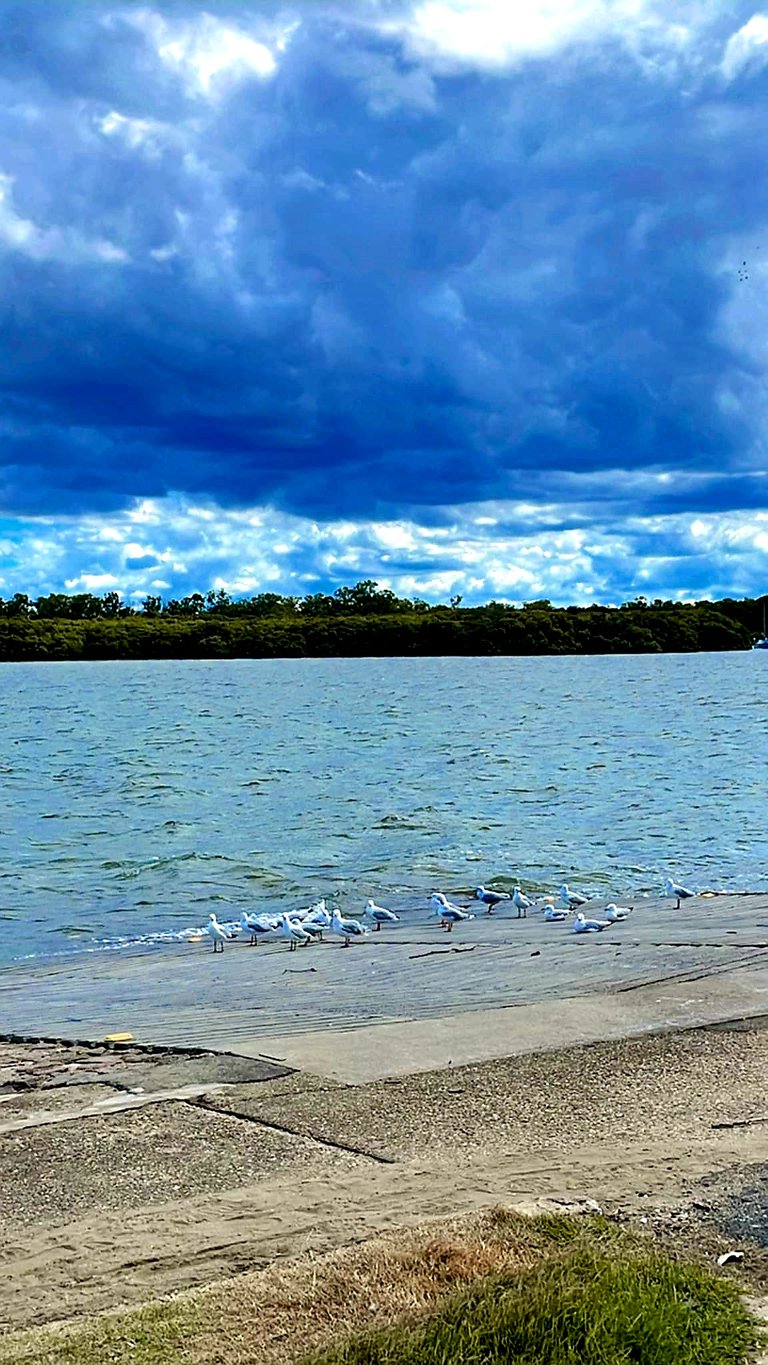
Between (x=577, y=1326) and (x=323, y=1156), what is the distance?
227cm

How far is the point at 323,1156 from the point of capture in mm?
6504

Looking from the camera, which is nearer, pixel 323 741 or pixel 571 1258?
pixel 571 1258

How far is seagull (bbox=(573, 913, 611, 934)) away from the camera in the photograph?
15.1 metres

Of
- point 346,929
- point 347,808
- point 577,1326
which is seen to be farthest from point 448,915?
point 347,808

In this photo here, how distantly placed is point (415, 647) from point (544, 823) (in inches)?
4871

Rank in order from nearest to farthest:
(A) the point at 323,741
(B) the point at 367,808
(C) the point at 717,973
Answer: (C) the point at 717,973 → (B) the point at 367,808 → (A) the point at 323,741

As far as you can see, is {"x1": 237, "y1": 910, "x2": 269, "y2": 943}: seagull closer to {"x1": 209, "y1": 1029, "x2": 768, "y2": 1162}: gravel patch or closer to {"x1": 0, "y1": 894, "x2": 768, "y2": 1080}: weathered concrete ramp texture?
{"x1": 0, "y1": 894, "x2": 768, "y2": 1080}: weathered concrete ramp texture

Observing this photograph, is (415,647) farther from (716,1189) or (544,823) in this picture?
(716,1189)

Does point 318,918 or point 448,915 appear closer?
point 318,918

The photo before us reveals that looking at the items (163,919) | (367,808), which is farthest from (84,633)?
(163,919)

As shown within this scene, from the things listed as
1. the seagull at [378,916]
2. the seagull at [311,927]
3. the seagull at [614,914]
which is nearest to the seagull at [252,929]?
the seagull at [311,927]

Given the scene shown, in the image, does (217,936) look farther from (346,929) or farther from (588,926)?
(588,926)

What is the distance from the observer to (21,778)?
40.7 meters

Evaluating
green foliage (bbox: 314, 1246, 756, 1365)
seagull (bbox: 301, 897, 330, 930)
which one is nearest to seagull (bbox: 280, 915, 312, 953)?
seagull (bbox: 301, 897, 330, 930)
